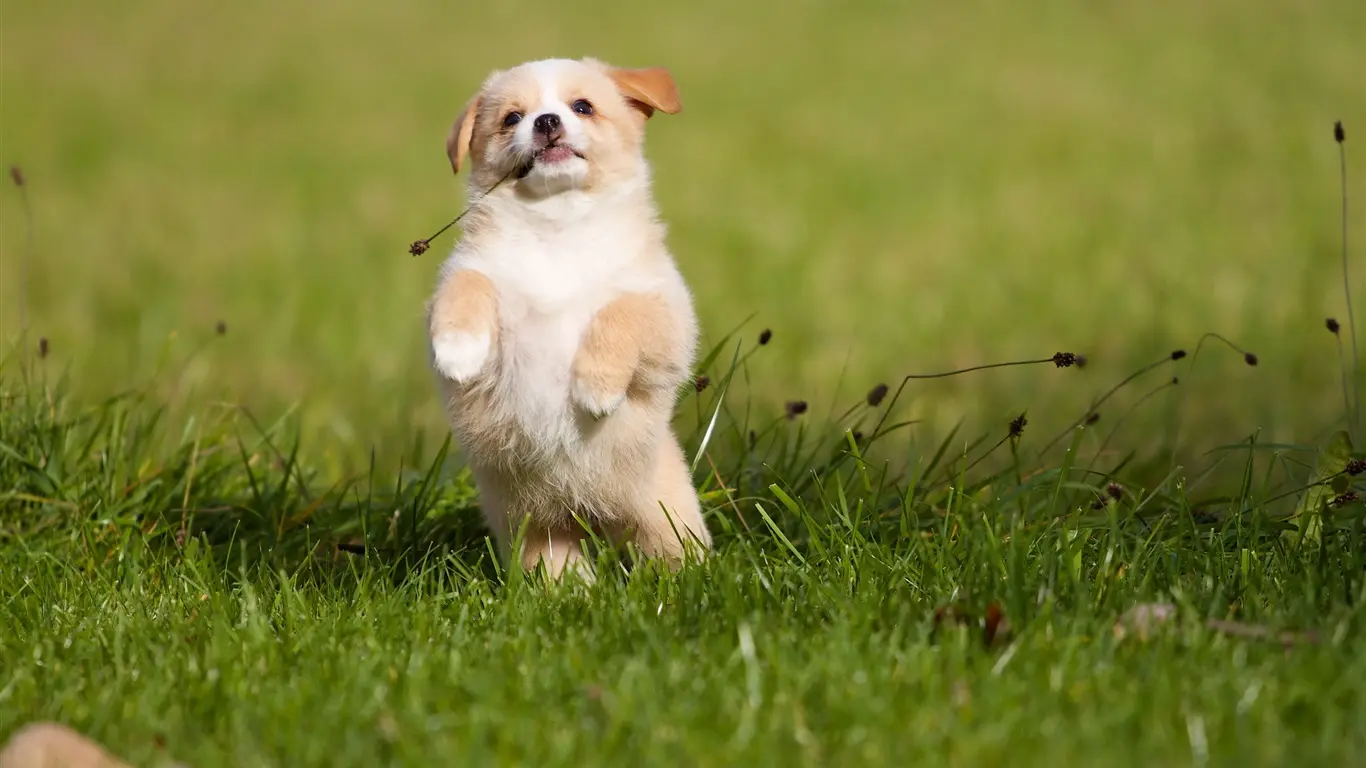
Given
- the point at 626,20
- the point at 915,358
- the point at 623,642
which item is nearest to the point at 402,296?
the point at 915,358

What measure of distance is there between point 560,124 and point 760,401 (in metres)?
2.54

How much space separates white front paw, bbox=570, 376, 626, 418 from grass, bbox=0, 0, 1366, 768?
39cm

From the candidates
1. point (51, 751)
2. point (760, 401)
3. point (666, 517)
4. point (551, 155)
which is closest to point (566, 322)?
point (551, 155)

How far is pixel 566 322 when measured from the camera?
10.7 ft

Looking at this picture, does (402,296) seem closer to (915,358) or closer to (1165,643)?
(915,358)

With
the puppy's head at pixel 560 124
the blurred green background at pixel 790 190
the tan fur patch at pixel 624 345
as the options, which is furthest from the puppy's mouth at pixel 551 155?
the blurred green background at pixel 790 190

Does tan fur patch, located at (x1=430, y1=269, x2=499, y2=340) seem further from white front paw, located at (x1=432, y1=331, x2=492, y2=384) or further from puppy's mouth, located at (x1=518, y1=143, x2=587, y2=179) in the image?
puppy's mouth, located at (x1=518, y1=143, x2=587, y2=179)

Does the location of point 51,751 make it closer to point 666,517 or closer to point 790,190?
point 666,517

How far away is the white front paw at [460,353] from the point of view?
10.0ft

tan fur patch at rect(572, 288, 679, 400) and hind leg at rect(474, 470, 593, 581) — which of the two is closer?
tan fur patch at rect(572, 288, 679, 400)

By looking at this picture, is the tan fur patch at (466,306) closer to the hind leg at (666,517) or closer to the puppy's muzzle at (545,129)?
the puppy's muzzle at (545,129)

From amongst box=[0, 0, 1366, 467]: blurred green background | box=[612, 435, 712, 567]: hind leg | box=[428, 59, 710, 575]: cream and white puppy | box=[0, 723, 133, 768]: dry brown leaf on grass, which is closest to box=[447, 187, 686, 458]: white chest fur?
box=[428, 59, 710, 575]: cream and white puppy

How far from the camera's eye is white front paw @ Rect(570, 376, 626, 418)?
124 inches

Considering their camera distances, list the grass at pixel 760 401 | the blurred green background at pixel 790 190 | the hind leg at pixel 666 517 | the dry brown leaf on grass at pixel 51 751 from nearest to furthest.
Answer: the dry brown leaf on grass at pixel 51 751, the grass at pixel 760 401, the hind leg at pixel 666 517, the blurred green background at pixel 790 190
